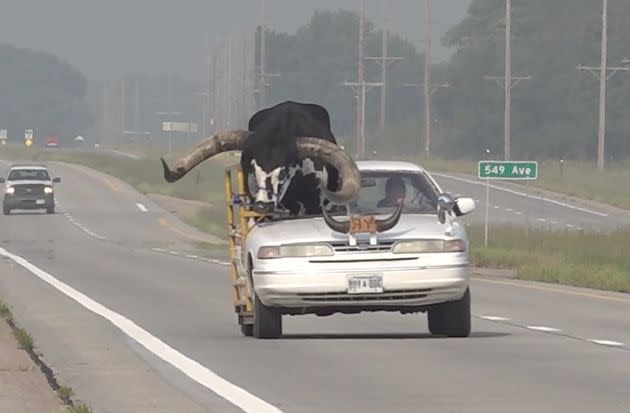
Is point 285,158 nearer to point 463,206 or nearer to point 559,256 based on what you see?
point 463,206

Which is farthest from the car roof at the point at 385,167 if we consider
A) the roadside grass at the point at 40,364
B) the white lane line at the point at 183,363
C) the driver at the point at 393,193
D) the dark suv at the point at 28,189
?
the dark suv at the point at 28,189

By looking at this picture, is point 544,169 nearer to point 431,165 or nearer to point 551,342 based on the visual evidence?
point 431,165

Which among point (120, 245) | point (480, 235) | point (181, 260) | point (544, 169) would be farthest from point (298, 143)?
point (544, 169)

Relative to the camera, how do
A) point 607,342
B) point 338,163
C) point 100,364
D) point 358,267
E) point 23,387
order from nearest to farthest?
point 23,387 < point 100,364 < point 358,267 < point 338,163 < point 607,342

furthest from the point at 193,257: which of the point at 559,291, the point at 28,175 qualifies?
the point at 28,175

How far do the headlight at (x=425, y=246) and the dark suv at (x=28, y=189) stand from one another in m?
66.3

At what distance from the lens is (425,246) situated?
20.4 m

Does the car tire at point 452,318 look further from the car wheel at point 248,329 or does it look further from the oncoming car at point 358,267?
the car wheel at point 248,329

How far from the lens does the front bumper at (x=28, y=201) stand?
285 ft

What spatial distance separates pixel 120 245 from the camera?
61.5 meters

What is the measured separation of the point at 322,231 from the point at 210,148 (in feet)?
5.24

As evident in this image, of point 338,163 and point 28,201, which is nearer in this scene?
point 338,163

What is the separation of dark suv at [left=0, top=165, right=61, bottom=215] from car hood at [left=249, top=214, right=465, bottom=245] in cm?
6561

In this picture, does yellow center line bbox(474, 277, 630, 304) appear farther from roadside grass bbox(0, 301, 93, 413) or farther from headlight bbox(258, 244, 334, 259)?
headlight bbox(258, 244, 334, 259)
